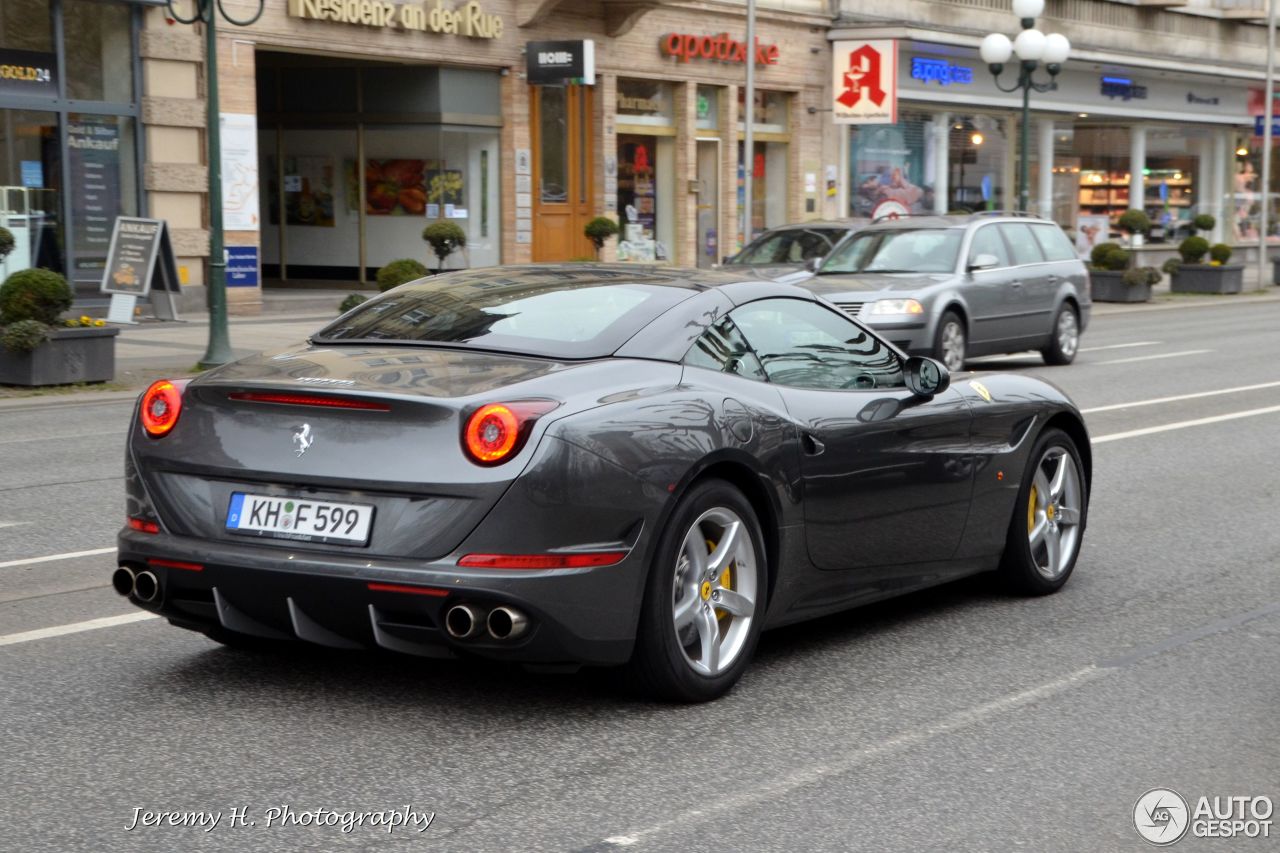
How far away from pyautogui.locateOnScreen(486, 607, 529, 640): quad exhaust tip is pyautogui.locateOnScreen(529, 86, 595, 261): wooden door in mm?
25736

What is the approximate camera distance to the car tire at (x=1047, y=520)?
24.3 ft

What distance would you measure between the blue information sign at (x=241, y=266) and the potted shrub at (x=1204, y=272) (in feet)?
65.1

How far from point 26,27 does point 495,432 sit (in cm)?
2019

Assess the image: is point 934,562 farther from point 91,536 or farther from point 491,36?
point 491,36

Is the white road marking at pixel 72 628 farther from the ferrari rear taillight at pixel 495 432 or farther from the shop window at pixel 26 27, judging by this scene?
the shop window at pixel 26 27

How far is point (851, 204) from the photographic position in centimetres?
3850

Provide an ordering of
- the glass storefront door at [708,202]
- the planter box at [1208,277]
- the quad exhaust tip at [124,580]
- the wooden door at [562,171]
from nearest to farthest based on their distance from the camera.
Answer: the quad exhaust tip at [124,580], the wooden door at [562,171], the glass storefront door at [708,202], the planter box at [1208,277]

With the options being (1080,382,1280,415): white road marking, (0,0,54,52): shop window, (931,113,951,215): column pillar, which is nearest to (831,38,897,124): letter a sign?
(931,113,951,215): column pillar

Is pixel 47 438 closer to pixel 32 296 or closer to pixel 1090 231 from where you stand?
pixel 32 296

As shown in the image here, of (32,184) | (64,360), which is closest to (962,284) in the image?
(64,360)

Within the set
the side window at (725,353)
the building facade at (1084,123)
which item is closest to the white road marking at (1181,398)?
the side window at (725,353)

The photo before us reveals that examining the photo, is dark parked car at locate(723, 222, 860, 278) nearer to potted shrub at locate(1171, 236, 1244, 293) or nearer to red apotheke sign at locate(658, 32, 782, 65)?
red apotheke sign at locate(658, 32, 782, 65)

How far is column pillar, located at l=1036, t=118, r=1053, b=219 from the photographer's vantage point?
44625 mm

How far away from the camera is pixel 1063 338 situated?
20.3 meters
